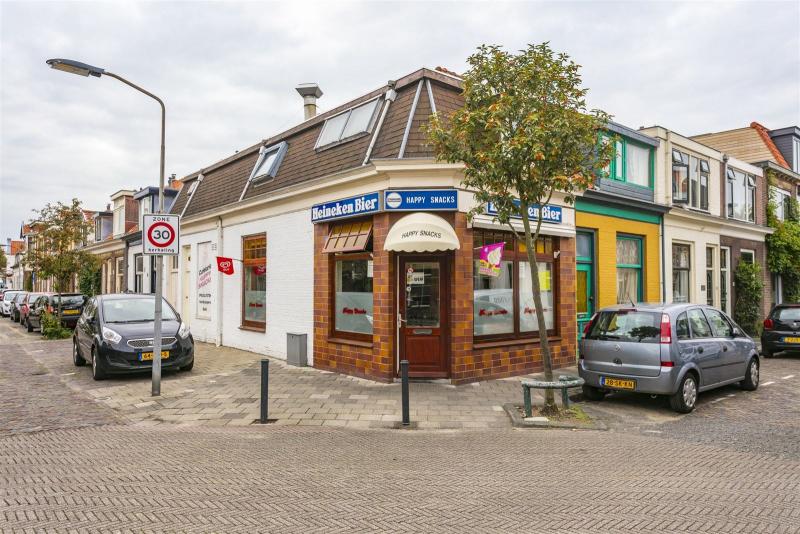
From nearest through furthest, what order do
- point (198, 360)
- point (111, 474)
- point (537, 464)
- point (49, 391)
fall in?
1. point (111, 474)
2. point (537, 464)
3. point (49, 391)
4. point (198, 360)

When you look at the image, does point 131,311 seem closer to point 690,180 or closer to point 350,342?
point 350,342

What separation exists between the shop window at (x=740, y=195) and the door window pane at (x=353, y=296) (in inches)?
608

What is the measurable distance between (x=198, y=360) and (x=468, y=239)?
24.3 feet

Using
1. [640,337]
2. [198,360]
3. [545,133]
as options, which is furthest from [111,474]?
[198,360]

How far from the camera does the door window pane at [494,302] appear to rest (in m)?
10.4

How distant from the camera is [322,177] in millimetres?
11422

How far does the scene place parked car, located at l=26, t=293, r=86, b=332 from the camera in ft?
70.0

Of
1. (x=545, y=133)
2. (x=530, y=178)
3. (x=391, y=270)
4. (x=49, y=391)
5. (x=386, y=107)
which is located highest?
(x=386, y=107)

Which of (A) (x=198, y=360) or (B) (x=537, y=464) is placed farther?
(A) (x=198, y=360)

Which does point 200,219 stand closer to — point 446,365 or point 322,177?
point 322,177

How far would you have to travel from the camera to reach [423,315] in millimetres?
10094

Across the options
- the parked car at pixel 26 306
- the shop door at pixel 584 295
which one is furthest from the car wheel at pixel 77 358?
the parked car at pixel 26 306

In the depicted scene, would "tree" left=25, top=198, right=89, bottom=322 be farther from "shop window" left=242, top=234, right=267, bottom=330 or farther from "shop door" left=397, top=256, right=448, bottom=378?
"shop door" left=397, top=256, right=448, bottom=378

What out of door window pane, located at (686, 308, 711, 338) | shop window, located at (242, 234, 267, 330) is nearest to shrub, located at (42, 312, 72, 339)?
shop window, located at (242, 234, 267, 330)
